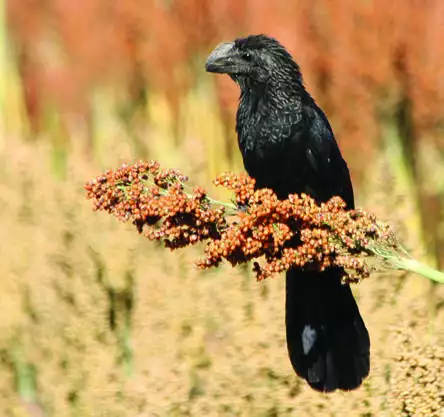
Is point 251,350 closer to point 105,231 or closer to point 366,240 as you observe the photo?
point 105,231

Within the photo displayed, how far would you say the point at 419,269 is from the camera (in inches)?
107

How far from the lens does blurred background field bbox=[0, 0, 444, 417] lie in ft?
13.1

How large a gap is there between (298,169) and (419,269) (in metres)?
1.25

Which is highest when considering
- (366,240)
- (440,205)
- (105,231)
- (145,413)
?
(440,205)

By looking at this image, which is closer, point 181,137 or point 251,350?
point 251,350

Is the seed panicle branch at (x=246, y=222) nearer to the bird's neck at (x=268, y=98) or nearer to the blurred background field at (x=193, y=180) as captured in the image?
the blurred background field at (x=193, y=180)

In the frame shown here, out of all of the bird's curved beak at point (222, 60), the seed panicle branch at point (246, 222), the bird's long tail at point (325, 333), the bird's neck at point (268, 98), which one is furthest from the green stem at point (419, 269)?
the bird's curved beak at point (222, 60)

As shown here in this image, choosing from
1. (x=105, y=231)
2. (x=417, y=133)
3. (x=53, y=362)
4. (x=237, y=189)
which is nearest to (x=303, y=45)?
(x=417, y=133)

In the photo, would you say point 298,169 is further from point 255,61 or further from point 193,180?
point 193,180

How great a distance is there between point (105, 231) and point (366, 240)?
2025 millimetres

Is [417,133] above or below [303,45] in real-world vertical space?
below

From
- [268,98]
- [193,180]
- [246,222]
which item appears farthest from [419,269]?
[193,180]

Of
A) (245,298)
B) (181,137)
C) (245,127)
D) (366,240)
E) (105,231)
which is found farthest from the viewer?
(181,137)

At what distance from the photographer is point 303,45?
602 cm
